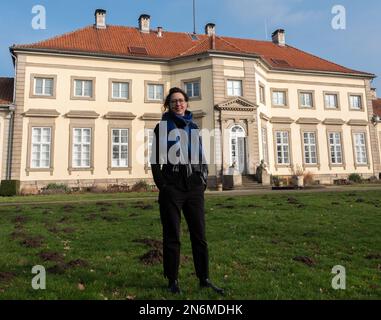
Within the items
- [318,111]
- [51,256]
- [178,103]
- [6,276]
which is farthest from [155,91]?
[6,276]

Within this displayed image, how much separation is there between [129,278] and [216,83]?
20.8m

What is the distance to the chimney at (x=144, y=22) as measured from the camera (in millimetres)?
29547

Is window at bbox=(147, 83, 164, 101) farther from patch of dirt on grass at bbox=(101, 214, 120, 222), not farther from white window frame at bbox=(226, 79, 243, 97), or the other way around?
patch of dirt on grass at bbox=(101, 214, 120, 222)

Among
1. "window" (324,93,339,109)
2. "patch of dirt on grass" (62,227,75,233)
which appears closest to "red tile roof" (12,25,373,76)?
"window" (324,93,339,109)

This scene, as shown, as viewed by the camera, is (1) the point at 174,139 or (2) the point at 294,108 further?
(2) the point at 294,108

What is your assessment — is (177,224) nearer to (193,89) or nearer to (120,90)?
(193,89)

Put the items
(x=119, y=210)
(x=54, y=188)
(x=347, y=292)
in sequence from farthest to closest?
(x=54, y=188) → (x=119, y=210) → (x=347, y=292)

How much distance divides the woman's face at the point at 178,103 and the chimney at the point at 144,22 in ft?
89.1

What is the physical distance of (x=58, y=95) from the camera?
78.3 feet

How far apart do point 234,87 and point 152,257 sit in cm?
2063

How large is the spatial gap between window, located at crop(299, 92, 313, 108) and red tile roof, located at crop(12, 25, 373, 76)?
208 cm

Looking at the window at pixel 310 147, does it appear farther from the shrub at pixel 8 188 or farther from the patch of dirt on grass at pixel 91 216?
the patch of dirt on grass at pixel 91 216
